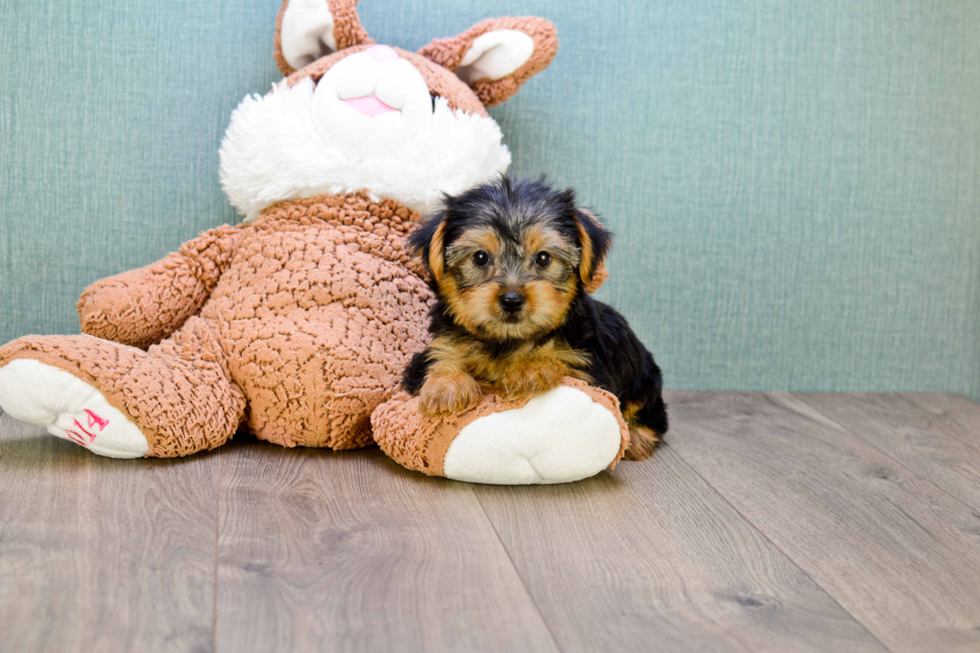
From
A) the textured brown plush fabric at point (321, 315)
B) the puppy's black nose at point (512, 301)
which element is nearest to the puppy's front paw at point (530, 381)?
the puppy's black nose at point (512, 301)

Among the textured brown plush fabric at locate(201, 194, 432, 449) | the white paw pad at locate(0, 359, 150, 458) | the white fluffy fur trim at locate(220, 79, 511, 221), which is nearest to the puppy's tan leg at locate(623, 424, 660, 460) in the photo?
the textured brown plush fabric at locate(201, 194, 432, 449)

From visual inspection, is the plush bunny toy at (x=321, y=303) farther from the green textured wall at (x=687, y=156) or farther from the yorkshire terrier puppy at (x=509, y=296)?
the green textured wall at (x=687, y=156)

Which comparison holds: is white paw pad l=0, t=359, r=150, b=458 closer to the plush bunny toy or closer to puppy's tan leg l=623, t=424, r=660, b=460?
the plush bunny toy

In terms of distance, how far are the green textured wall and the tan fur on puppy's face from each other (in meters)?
1.05

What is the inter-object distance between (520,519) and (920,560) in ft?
2.86

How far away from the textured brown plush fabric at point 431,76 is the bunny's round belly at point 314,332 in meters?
0.50

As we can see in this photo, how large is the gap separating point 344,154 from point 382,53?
1.13ft

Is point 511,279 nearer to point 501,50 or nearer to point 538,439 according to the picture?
point 538,439

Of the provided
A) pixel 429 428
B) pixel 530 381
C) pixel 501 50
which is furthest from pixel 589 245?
pixel 501 50

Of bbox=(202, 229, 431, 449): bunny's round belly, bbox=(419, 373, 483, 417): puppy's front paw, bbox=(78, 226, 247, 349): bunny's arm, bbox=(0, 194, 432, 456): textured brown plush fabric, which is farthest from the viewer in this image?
bbox=(78, 226, 247, 349): bunny's arm

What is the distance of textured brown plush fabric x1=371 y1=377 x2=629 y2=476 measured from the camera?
2012 mm

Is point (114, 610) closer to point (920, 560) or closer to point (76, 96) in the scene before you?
point (920, 560)

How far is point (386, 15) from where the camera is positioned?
2814 mm

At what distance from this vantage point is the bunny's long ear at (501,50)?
2.57m
